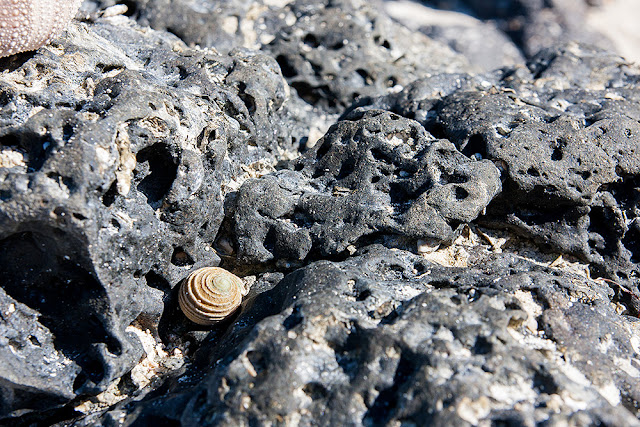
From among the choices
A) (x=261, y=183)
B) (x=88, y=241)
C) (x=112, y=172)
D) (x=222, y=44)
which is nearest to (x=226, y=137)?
(x=261, y=183)

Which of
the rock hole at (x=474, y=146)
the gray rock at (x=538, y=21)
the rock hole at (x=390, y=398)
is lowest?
the gray rock at (x=538, y=21)

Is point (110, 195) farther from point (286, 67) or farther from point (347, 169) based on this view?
point (286, 67)

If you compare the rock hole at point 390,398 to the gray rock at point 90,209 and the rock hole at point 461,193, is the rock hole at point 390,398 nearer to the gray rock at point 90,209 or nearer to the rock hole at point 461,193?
the rock hole at point 461,193

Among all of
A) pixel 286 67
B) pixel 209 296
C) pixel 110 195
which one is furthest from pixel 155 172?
pixel 286 67

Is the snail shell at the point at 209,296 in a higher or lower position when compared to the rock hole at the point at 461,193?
lower

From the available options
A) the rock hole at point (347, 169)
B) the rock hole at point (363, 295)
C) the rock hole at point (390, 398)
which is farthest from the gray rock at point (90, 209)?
the rock hole at point (390, 398)

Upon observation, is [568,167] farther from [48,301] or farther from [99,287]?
[48,301]

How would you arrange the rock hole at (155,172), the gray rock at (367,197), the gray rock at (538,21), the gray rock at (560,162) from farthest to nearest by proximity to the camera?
the gray rock at (538,21)
the gray rock at (560,162)
the gray rock at (367,197)
the rock hole at (155,172)
